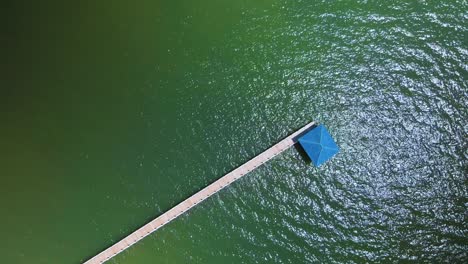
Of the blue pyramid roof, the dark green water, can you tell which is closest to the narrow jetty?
the dark green water

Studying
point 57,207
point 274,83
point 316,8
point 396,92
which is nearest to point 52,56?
point 57,207

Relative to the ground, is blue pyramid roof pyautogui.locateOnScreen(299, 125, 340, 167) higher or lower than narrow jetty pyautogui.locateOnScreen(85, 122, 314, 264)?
lower

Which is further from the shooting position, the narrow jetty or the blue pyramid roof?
the narrow jetty

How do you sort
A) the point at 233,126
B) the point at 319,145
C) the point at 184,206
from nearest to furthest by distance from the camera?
the point at 319,145
the point at 184,206
the point at 233,126

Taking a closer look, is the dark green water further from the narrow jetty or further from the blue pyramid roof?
the blue pyramid roof

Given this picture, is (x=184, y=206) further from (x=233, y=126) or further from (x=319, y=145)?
(x=319, y=145)

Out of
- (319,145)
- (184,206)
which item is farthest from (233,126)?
(184,206)
